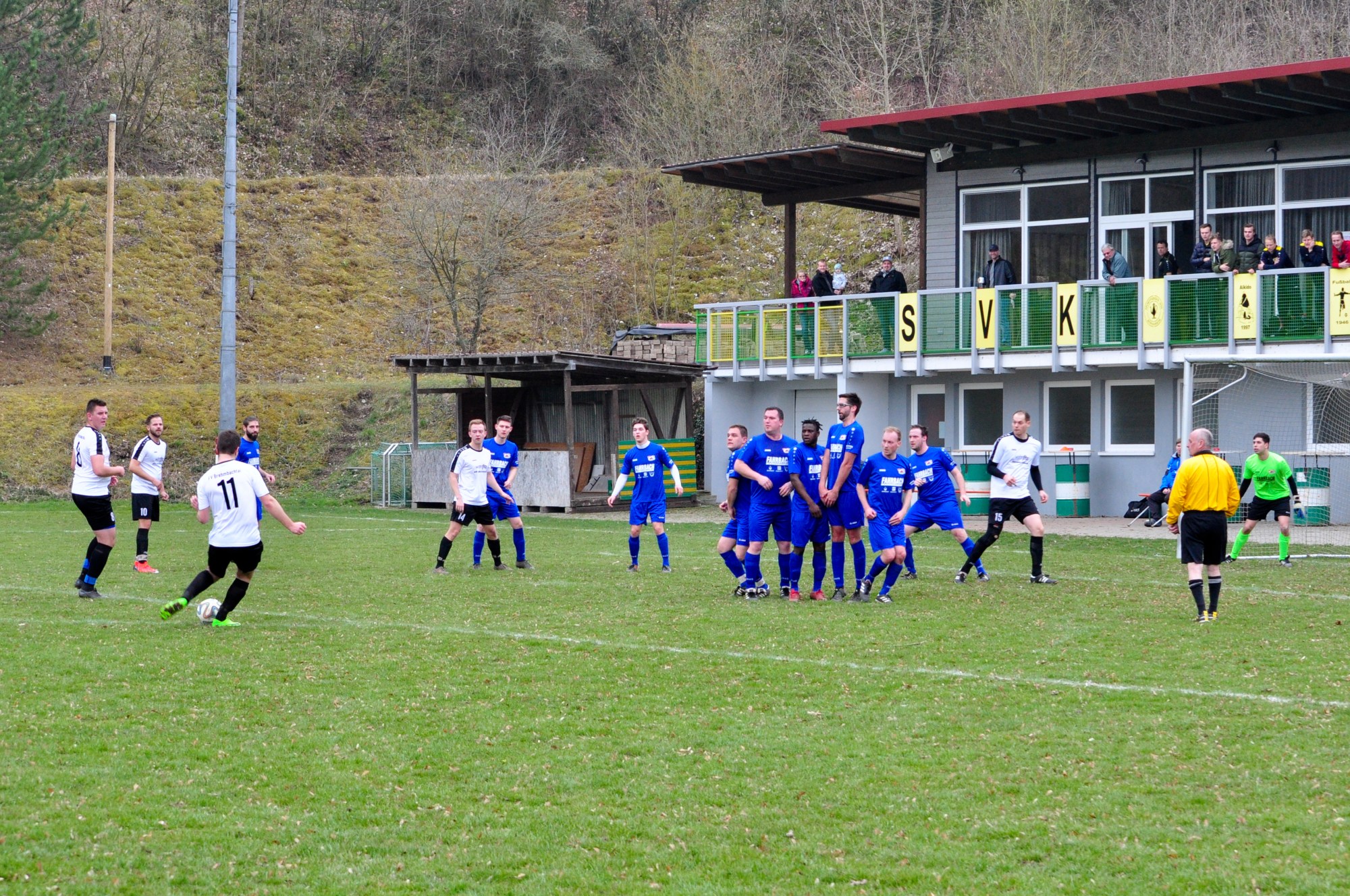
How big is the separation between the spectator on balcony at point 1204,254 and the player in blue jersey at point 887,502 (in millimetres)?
12937

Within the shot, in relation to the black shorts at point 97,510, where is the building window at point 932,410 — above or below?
above

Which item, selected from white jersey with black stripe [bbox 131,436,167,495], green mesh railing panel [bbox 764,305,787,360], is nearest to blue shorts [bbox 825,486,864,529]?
white jersey with black stripe [bbox 131,436,167,495]

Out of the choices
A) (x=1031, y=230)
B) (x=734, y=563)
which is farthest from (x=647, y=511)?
(x=1031, y=230)

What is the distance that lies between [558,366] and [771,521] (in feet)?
53.2

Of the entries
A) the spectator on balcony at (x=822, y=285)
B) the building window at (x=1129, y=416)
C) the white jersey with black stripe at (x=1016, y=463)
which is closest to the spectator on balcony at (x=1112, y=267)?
the building window at (x=1129, y=416)

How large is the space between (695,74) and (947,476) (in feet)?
122

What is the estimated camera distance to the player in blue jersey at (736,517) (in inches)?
571

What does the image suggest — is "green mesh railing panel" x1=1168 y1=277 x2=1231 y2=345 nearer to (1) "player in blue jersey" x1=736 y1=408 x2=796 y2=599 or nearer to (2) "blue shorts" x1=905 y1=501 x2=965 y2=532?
(2) "blue shorts" x1=905 y1=501 x2=965 y2=532

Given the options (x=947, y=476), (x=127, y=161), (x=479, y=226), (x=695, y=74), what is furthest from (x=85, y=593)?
(x=127, y=161)

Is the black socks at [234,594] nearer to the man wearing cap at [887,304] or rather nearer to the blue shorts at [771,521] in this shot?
the blue shorts at [771,521]

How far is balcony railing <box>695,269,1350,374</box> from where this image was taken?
24312 millimetres

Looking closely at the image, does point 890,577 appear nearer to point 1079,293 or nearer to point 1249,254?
point 1249,254

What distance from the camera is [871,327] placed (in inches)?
1158

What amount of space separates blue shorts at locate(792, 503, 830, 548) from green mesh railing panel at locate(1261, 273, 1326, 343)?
13.6 meters
